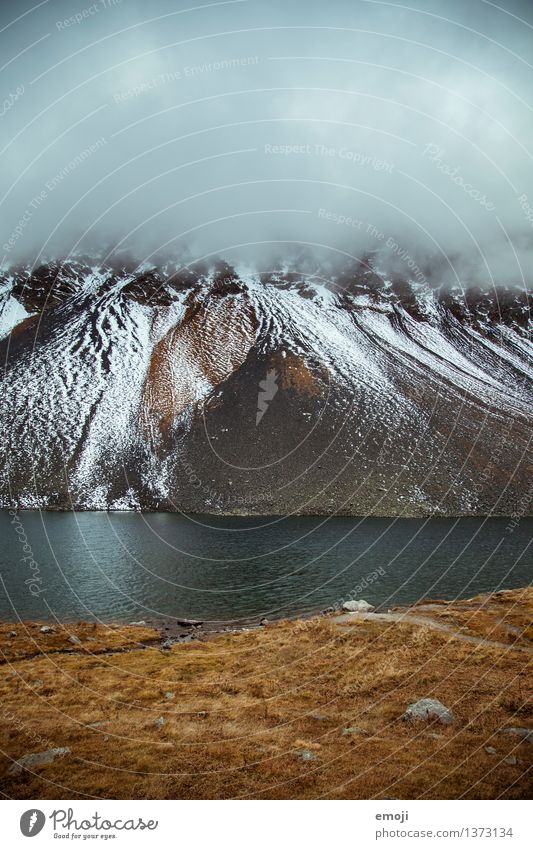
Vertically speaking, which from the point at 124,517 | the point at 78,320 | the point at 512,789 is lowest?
the point at 124,517

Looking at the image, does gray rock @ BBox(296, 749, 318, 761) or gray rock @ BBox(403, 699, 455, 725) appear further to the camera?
gray rock @ BBox(403, 699, 455, 725)

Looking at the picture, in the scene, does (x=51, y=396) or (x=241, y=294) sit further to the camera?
(x=241, y=294)

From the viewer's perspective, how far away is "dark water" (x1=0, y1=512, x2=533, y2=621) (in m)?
40.7

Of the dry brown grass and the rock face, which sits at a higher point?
the rock face

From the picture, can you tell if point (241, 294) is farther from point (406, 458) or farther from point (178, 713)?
point (178, 713)

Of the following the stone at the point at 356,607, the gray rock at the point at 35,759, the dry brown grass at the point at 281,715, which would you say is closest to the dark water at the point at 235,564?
the stone at the point at 356,607

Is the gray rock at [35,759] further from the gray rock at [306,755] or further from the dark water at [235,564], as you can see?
the dark water at [235,564]

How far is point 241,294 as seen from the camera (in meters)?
188

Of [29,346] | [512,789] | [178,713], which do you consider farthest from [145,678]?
[29,346]

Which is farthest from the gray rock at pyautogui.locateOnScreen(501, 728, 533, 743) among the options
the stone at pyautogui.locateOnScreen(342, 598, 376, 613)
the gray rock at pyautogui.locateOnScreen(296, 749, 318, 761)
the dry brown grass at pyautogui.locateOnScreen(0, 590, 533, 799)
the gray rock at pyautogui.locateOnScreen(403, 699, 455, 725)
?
the stone at pyautogui.locateOnScreen(342, 598, 376, 613)

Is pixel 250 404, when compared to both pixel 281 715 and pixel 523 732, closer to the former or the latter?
pixel 281 715

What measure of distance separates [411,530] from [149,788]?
7295 cm

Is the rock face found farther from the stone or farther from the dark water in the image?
the stone

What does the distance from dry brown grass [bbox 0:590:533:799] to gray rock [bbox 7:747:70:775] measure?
263 millimetres
